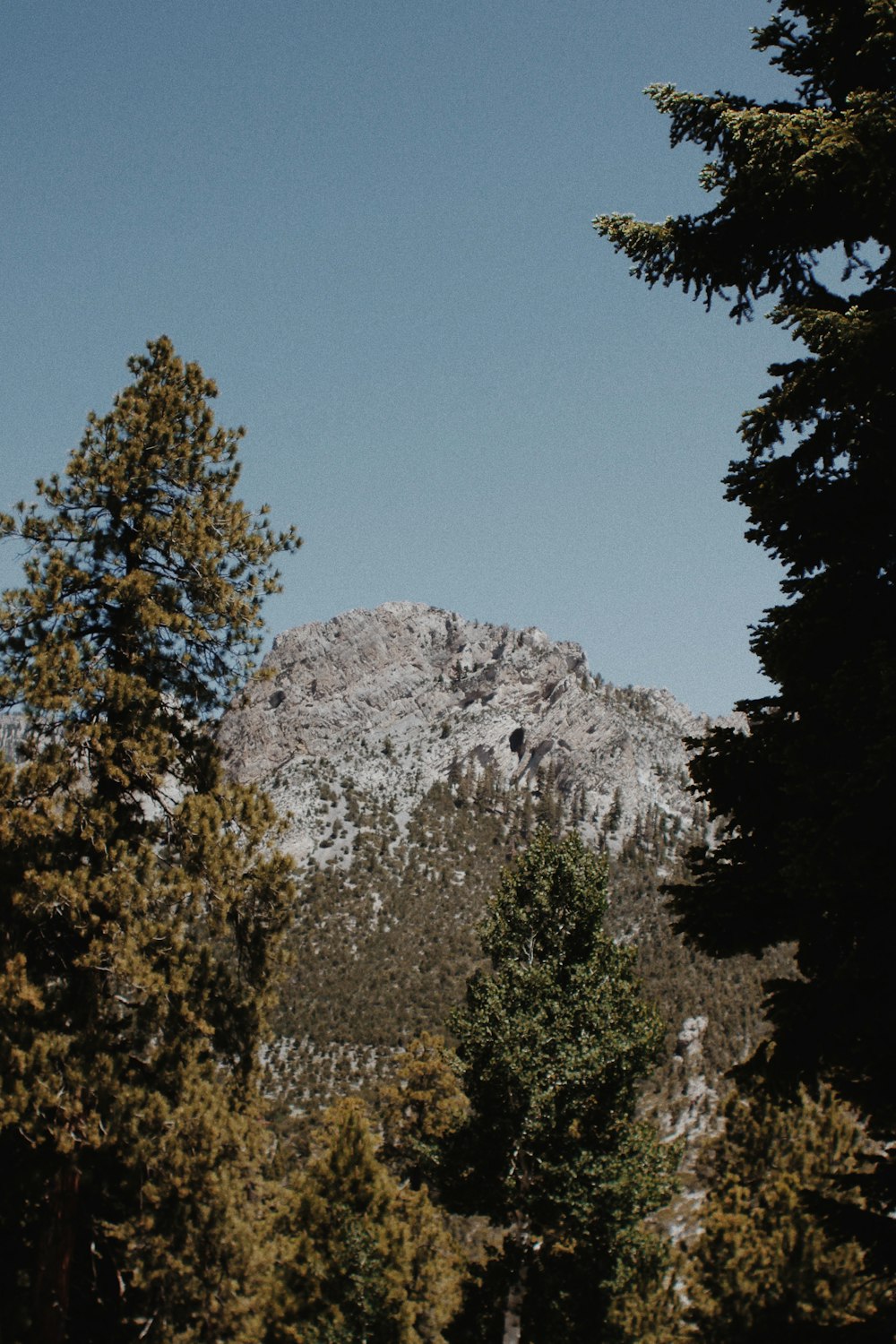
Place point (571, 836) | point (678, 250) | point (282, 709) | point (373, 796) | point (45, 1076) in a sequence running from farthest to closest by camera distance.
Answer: point (282, 709)
point (373, 796)
point (571, 836)
point (45, 1076)
point (678, 250)

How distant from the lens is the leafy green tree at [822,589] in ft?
20.5

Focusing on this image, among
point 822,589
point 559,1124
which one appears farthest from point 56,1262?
point 822,589

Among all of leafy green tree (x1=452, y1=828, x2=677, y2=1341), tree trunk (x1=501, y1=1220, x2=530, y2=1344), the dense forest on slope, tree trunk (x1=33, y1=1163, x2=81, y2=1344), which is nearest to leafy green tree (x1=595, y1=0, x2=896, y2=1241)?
tree trunk (x1=33, y1=1163, x2=81, y2=1344)

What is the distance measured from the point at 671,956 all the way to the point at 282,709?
363ft

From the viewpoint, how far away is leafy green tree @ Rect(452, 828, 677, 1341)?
1619cm

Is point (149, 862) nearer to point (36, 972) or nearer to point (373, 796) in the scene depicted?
point (36, 972)

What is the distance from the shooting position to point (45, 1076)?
34.1 ft

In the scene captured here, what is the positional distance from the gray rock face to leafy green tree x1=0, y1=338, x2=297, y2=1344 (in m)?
127

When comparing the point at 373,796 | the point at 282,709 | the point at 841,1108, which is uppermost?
the point at 282,709

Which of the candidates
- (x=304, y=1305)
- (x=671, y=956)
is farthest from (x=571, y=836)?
(x=671, y=956)

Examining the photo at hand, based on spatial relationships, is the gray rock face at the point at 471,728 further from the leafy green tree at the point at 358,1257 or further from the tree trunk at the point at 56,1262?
the tree trunk at the point at 56,1262

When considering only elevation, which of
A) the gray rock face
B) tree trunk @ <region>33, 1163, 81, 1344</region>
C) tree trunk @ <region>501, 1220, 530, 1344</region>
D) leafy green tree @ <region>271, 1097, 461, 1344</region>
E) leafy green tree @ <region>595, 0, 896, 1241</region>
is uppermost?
the gray rock face

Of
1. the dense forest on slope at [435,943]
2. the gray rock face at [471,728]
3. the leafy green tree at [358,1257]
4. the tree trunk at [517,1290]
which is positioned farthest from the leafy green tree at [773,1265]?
the gray rock face at [471,728]

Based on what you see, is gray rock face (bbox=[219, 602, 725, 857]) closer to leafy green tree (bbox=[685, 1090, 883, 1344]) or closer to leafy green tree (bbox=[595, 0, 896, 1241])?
leafy green tree (bbox=[685, 1090, 883, 1344])
